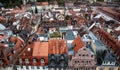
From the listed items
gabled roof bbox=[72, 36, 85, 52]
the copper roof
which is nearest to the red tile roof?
the copper roof

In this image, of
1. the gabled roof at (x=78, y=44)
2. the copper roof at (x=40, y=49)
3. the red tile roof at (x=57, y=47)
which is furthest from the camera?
the gabled roof at (x=78, y=44)

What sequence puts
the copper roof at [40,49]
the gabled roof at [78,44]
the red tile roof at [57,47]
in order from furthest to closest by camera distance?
the gabled roof at [78,44] < the red tile roof at [57,47] < the copper roof at [40,49]

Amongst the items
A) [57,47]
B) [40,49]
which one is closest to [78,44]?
[57,47]

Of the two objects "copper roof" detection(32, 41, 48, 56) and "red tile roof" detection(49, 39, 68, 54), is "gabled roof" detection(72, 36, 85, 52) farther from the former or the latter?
"copper roof" detection(32, 41, 48, 56)

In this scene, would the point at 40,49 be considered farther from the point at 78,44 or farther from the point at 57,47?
the point at 78,44

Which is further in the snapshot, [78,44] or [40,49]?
[78,44]

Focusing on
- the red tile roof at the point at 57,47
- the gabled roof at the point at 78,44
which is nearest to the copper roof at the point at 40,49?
the red tile roof at the point at 57,47

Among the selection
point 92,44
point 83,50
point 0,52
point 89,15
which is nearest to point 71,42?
point 92,44

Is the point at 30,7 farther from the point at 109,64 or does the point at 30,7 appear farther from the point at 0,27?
the point at 109,64

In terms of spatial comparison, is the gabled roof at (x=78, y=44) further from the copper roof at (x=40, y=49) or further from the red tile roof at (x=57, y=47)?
the copper roof at (x=40, y=49)
